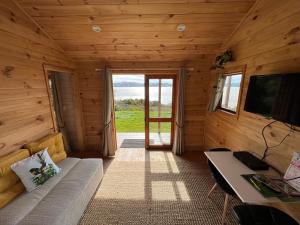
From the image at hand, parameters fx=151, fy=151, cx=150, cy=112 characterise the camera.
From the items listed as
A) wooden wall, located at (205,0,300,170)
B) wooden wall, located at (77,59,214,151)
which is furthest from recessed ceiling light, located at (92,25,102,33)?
wooden wall, located at (205,0,300,170)

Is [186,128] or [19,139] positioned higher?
[19,139]

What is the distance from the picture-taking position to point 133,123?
611cm

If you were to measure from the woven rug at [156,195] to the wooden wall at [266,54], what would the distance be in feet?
2.85

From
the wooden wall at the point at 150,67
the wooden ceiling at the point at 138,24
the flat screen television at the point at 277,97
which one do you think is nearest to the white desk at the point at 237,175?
the flat screen television at the point at 277,97

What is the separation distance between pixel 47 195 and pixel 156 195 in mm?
1419

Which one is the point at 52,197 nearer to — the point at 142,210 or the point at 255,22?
the point at 142,210

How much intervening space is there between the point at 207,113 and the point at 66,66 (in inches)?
127

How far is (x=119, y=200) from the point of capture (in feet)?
7.19

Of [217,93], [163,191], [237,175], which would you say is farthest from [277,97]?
[163,191]

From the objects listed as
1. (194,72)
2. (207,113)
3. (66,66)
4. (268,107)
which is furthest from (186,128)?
(66,66)

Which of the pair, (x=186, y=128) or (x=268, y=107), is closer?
(x=268, y=107)

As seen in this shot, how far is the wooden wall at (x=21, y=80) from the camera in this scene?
5.90 ft

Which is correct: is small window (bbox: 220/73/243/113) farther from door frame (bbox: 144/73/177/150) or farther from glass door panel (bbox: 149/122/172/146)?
glass door panel (bbox: 149/122/172/146)

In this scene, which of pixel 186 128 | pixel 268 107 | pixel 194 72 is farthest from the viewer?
pixel 186 128
